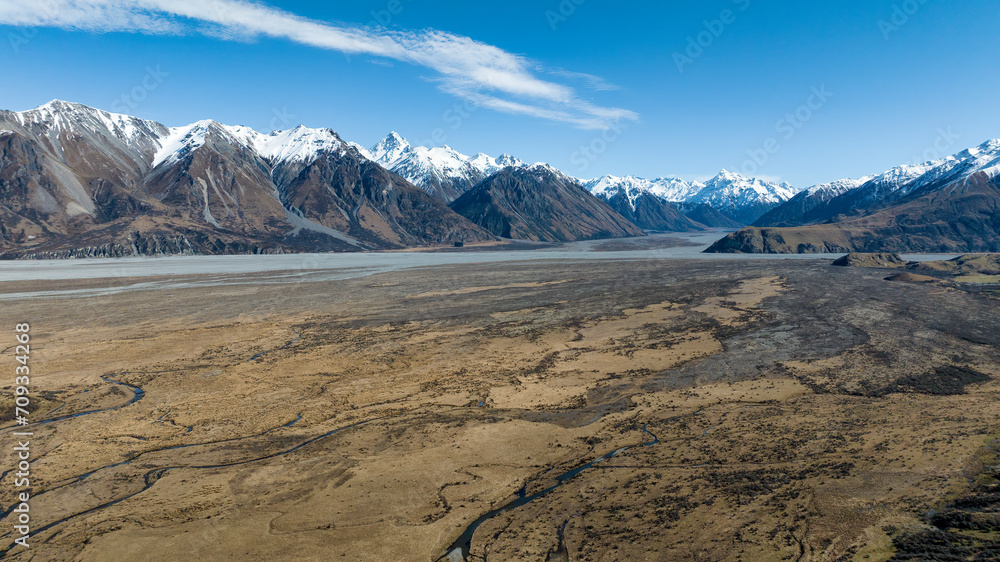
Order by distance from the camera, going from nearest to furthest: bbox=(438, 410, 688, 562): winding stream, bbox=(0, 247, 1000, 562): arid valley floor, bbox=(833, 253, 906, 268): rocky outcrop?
bbox=(438, 410, 688, 562): winding stream → bbox=(0, 247, 1000, 562): arid valley floor → bbox=(833, 253, 906, 268): rocky outcrop

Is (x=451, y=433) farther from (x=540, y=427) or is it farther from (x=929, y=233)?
(x=929, y=233)

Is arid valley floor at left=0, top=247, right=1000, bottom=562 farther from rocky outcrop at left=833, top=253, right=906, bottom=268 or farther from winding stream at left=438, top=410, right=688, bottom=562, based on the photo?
rocky outcrop at left=833, top=253, right=906, bottom=268

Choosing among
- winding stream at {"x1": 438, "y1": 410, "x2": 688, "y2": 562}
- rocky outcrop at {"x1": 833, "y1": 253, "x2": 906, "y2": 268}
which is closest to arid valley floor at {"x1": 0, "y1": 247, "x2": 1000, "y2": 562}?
winding stream at {"x1": 438, "y1": 410, "x2": 688, "y2": 562}

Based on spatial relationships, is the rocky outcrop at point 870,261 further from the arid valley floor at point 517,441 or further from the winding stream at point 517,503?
the winding stream at point 517,503

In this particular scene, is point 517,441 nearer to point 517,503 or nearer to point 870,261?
point 517,503

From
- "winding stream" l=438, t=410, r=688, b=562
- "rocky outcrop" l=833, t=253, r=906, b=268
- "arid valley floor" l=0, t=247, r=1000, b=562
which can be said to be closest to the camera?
"winding stream" l=438, t=410, r=688, b=562

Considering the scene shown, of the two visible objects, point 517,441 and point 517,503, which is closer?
point 517,503

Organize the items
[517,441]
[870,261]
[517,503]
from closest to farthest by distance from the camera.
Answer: [517,503]
[517,441]
[870,261]

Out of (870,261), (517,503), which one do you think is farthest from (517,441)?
(870,261)

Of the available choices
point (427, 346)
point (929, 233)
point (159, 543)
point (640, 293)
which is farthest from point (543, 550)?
point (929, 233)

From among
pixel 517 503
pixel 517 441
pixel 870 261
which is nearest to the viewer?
pixel 517 503
